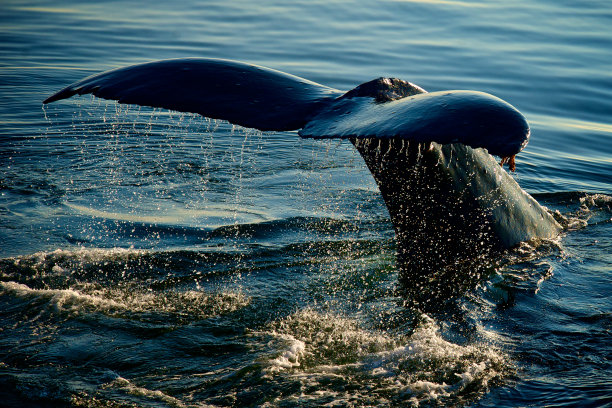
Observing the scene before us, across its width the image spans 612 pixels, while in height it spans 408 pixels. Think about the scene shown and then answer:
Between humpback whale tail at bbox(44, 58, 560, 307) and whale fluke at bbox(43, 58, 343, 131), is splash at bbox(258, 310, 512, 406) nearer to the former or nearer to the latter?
humpback whale tail at bbox(44, 58, 560, 307)

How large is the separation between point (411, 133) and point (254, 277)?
7.82ft

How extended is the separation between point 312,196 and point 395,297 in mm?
2424

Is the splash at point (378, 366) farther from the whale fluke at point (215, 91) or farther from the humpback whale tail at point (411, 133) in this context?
the whale fluke at point (215, 91)

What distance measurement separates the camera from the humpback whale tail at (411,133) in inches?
102

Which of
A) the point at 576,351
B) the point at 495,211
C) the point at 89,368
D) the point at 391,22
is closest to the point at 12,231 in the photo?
the point at 89,368

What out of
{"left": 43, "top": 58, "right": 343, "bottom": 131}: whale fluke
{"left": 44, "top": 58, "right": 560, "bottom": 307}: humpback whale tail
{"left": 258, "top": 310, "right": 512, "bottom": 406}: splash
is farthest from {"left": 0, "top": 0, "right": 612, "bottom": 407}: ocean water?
{"left": 43, "top": 58, "right": 343, "bottom": 131}: whale fluke

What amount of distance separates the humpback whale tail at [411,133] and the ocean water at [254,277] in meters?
0.28

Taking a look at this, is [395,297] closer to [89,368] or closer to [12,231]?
[89,368]

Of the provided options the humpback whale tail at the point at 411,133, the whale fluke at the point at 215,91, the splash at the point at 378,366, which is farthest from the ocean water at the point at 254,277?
the whale fluke at the point at 215,91

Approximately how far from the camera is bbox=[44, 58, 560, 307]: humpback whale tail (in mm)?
2598

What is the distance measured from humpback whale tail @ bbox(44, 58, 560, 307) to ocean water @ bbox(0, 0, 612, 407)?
0.91ft

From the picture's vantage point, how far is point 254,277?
15.5 feet

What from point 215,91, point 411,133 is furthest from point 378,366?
point 215,91

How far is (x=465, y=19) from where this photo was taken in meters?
18.0
